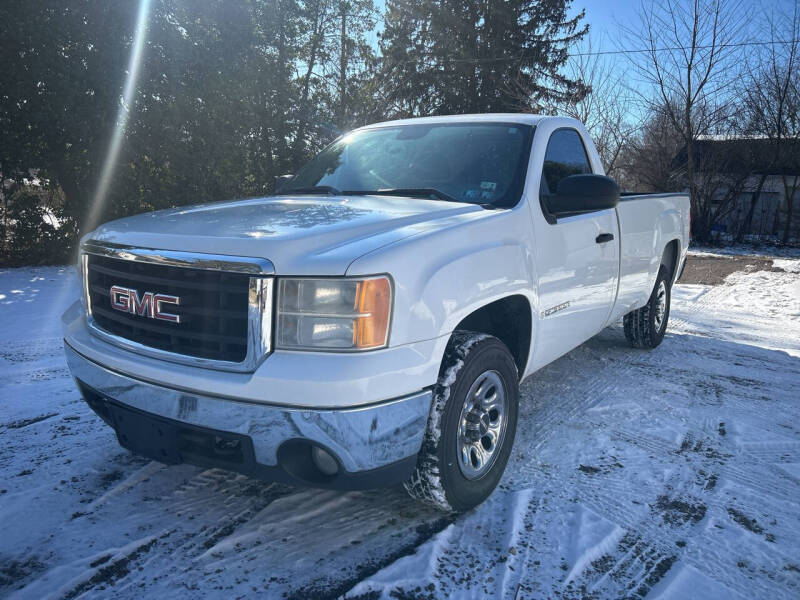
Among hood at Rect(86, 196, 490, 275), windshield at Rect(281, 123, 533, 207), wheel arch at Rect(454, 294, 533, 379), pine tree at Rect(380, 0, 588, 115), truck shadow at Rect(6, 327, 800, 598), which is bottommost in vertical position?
truck shadow at Rect(6, 327, 800, 598)

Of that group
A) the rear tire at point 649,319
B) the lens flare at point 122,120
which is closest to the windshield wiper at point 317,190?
the rear tire at point 649,319

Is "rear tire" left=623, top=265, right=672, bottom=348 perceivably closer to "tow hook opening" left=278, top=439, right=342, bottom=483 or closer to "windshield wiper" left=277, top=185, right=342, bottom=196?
"windshield wiper" left=277, top=185, right=342, bottom=196

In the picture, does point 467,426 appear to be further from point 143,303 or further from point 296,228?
point 143,303

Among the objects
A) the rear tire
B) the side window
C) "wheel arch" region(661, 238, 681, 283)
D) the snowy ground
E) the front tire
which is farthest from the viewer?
"wheel arch" region(661, 238, 681, 283)

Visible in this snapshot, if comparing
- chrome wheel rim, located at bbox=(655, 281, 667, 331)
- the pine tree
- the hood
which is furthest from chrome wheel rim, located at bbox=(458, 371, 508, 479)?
the pine tree

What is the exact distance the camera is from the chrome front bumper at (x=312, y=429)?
80.1 inches

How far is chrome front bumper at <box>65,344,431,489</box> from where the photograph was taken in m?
2.04

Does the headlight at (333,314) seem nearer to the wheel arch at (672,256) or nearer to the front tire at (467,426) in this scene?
the front tire at (467,426)

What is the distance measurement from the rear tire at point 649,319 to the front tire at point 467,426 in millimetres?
3072

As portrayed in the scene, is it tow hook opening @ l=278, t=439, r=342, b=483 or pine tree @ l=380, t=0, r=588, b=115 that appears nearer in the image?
tow hook opening @ l=278, t=439, r=342, b=483

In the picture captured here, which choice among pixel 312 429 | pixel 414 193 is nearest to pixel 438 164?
pixel 414 193

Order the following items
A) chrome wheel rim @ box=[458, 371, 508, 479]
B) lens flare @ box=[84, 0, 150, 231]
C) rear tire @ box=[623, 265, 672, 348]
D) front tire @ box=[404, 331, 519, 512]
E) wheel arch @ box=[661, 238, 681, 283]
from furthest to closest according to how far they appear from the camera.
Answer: lens flare @ box=[84, 0, 150, 231], wheel arch @ box=[661, 238, 681, 283], rear tire @ box=[623, 265, 672, 348], chrome wheel rim @ box=[458, 371, 508, 479], front tire @ box=[404, 331, 519, 512]

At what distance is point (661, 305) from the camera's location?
5684 millimetres

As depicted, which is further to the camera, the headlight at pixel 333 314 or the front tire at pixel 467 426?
the front tire at pixel 467 426
